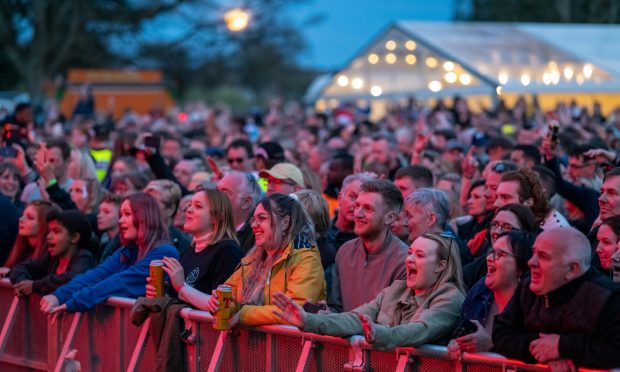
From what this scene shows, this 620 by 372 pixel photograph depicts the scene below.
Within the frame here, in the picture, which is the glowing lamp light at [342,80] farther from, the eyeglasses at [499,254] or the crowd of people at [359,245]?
the eyeglasses at [499,254]

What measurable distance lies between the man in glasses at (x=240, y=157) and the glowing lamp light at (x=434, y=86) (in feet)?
64.5

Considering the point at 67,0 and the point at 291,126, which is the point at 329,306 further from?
the point at 67,0

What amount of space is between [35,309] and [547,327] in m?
4.49

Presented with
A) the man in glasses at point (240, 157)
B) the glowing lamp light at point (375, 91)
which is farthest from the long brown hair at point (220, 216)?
the glowing lamp light at point (375, 91)

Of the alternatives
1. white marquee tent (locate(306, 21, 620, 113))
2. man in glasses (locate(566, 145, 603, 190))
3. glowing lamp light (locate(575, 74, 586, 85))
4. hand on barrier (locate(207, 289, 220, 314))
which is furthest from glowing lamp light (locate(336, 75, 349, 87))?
hand on barrier (locate(207, 289, 220, 314))

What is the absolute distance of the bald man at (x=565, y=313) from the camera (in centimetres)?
553

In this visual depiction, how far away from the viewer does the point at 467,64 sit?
2928 centimetres

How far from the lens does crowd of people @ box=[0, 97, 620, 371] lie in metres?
5.77

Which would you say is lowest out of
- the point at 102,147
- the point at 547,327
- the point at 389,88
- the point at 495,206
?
the point at 547,327

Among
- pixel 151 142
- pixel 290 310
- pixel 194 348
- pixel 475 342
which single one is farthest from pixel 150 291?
pixel 151 142

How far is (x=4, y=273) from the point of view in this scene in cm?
948

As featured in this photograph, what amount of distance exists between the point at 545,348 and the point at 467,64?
79.1ft

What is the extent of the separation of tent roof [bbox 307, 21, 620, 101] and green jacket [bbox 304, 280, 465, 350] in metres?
22.5

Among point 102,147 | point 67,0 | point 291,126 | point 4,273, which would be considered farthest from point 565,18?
point 4,273
